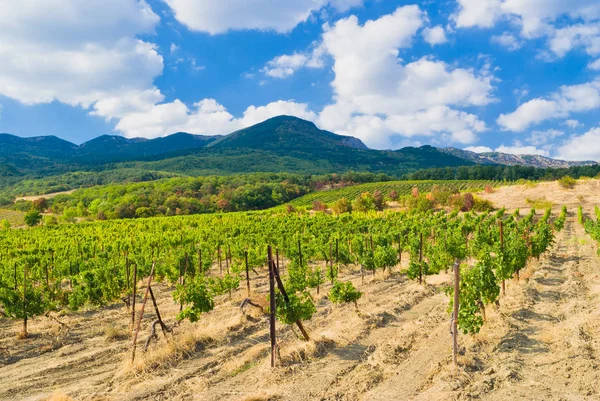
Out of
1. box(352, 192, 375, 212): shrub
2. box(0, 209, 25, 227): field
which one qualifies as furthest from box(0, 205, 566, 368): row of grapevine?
box(0, 209, 25, 227): field

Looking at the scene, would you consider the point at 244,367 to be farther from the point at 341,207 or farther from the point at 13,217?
the point at 13,217

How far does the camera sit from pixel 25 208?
327 ft

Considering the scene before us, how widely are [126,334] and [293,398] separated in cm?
618

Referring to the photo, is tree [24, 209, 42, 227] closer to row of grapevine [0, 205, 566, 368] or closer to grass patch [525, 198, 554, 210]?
row of grapevine [0, 205, 566, 368]

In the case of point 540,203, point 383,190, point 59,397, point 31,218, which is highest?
point 383,190

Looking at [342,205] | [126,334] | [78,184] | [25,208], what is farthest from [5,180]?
[126,334]

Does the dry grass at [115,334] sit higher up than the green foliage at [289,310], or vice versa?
the green foliage at [289,310]

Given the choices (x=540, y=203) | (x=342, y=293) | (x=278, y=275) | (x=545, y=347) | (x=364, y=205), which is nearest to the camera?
(x=278, y=275)

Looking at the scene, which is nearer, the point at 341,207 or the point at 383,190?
the point at 341,207

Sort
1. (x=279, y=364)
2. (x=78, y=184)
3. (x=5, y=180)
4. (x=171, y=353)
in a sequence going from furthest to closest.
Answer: (x=5, y=180)
(x=78, y=184)
(x=171, y=353)
(x=279, y=364)

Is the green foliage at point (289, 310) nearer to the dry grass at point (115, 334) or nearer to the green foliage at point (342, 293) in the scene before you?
the green foliage at point (342, 293)

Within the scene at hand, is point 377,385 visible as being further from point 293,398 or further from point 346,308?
point 346,308

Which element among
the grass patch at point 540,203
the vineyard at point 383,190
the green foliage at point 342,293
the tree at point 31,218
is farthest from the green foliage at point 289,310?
the vineyard at point 383,190

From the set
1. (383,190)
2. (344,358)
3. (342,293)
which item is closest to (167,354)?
(344,358)
